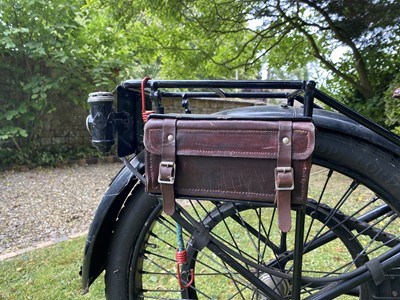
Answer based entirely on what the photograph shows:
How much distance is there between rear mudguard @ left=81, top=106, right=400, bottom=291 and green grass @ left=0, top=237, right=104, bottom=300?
0.87 m

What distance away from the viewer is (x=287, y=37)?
5172 millimetres

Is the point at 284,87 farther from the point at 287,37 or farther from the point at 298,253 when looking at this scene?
the point at 287,37

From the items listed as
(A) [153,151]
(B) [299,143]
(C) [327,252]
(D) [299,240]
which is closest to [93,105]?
(A) [153,151]

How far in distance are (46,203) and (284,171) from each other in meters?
3.55

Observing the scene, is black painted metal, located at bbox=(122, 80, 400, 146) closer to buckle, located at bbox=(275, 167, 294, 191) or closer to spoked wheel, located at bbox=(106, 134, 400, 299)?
spoked wheel, located at bbox=(106, 134, 400, 299)

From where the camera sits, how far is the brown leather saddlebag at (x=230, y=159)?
759mm

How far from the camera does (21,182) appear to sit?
176 inches

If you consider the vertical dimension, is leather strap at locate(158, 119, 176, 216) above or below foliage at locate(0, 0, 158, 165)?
below

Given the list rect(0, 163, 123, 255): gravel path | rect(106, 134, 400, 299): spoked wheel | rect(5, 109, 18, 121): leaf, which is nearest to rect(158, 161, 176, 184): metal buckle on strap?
rect(106, 134, 400, 299): spoked wheel

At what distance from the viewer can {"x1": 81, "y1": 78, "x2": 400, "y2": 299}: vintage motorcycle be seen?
0.78m

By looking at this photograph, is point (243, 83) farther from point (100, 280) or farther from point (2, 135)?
point (2, 135)

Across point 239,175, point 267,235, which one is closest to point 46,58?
point 267,235

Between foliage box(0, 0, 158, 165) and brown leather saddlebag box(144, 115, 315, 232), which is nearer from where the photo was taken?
brown leather saddlebag box(144, 115, 315, 232)

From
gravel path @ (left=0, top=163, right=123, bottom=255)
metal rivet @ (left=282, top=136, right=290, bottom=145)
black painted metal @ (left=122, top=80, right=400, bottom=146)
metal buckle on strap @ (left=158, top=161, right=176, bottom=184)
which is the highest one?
black painted metal @ (left=122, top=80, right=400, bottom=146)
